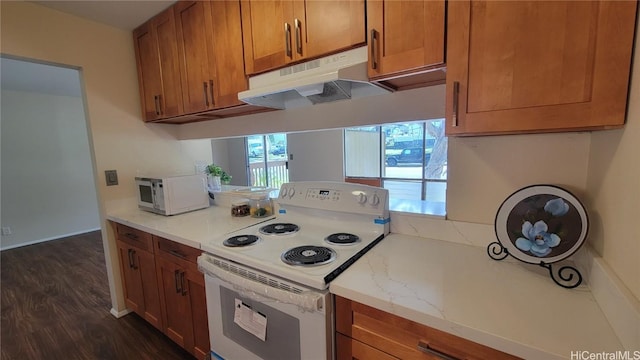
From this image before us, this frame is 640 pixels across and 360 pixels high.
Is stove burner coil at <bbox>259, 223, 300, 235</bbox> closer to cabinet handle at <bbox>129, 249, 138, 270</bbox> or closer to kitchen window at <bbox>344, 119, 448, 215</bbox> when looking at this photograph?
cabinet handle at <bbox>129, 249, 138, 270</bbox>

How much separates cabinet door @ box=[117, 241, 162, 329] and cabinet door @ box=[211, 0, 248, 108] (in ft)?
3.94

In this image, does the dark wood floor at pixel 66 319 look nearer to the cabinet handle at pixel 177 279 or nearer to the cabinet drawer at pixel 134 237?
the cabinet handle at pixel 177 279

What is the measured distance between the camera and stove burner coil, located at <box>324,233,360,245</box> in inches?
50.1

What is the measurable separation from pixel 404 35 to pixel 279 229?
1.10 m

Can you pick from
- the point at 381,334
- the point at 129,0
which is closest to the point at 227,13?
the point at 129,0

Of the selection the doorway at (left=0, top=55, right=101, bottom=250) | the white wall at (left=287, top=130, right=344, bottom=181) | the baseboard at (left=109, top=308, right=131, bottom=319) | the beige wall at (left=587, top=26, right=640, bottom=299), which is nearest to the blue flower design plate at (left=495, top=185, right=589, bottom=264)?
the beige wall at (left=587, top=26, right=640, bottom=299)

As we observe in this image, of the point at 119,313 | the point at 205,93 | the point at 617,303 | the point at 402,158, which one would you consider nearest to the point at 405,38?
the point at 617,303

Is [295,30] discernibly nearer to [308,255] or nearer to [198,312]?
[308,255]

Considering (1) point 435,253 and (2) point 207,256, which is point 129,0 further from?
(1) point 435,253

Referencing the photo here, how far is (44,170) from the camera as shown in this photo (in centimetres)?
409

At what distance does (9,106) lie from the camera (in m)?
3.77

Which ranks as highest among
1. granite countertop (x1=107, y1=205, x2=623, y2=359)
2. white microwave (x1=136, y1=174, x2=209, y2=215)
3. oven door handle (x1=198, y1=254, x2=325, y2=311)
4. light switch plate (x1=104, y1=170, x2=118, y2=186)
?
light switch plate (x1=104, y1=170, x2=118, y2=186)

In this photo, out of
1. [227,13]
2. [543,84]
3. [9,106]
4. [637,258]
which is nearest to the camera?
[637,258]

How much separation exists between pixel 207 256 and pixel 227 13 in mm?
1345
